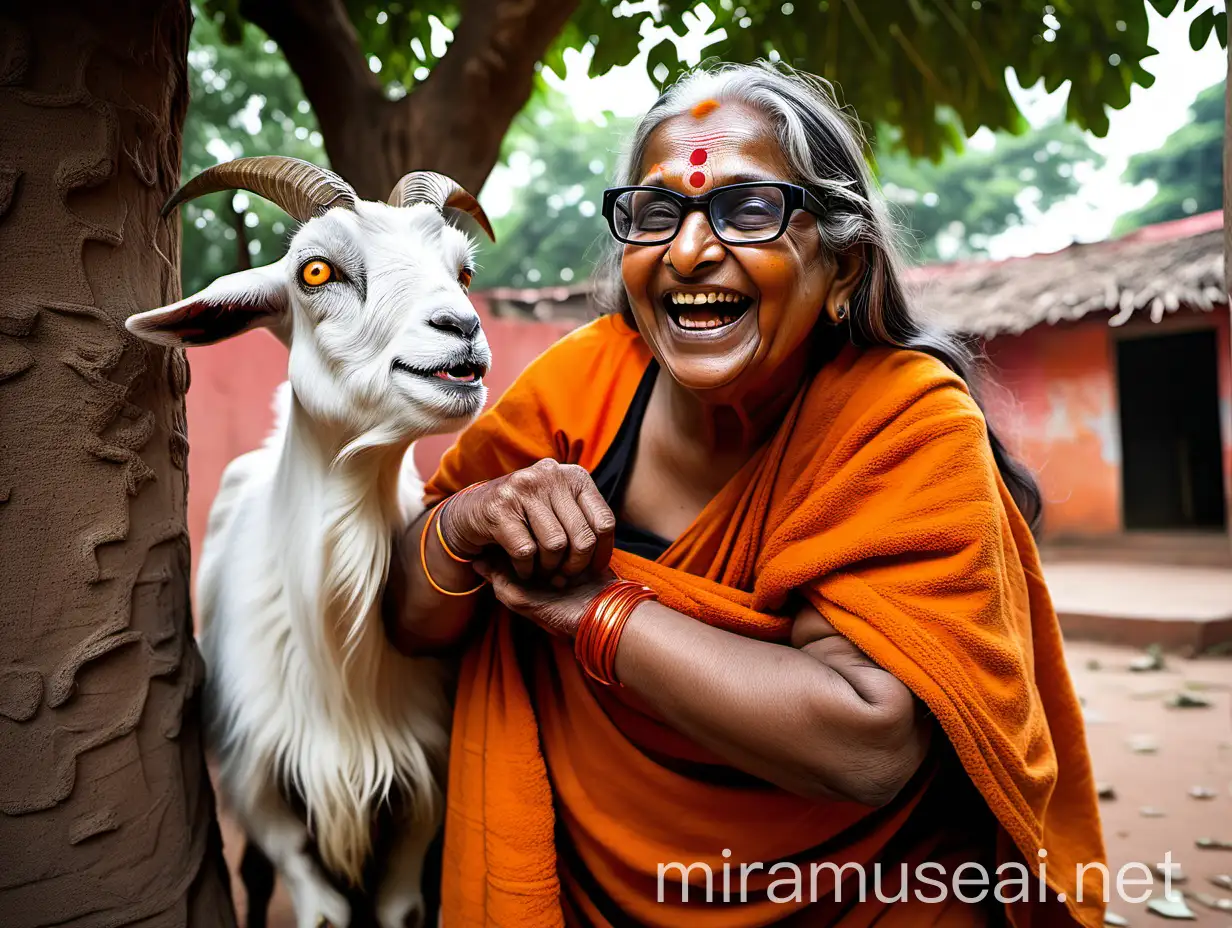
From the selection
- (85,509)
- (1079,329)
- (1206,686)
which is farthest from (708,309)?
(1079,329)

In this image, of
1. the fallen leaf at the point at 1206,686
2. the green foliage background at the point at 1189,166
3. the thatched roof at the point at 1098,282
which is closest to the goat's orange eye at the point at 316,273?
the fallen leaf at the point at 1206,686

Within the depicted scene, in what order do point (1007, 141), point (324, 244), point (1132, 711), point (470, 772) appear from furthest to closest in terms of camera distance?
1. point (1007, 141)
2. point (1132, 711)
3. point (470, 772)
4. point (324, 244)

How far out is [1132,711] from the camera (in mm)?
4836

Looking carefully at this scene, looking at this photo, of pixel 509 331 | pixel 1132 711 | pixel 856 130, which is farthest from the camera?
pixel 509 331

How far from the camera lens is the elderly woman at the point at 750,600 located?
143 centimetres

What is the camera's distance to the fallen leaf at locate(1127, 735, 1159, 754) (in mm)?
4188

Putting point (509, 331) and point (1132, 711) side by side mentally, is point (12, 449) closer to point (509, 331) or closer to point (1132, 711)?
point (1132, 711)

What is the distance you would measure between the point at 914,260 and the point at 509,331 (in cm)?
550

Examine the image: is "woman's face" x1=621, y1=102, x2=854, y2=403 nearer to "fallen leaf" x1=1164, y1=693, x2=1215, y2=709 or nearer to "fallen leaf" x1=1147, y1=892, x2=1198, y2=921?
"fallen leaf" x1=1147, y1=892, x2=1198, y2=921

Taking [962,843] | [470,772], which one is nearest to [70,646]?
[470,772]

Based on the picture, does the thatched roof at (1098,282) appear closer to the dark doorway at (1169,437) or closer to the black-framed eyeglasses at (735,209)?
the dark doorway at (1169,437)

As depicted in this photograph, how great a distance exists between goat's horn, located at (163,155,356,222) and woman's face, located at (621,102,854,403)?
0.58 meters

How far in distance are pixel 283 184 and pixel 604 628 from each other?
3.46 ft

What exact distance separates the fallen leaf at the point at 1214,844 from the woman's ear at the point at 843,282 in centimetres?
271
